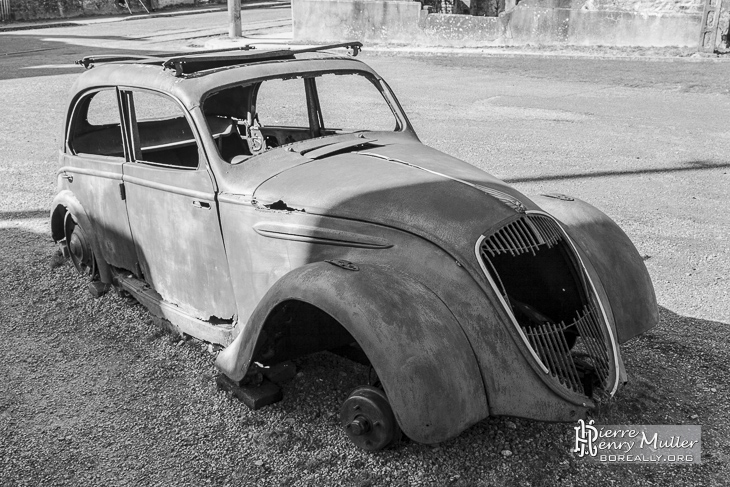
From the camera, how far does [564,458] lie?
128 inches

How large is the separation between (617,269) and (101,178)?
3.17 m

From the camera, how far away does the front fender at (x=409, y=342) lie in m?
2.83

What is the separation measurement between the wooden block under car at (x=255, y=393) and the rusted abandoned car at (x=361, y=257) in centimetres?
16

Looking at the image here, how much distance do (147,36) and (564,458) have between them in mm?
20424

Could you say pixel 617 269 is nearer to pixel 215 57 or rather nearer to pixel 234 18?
pixel 215 57

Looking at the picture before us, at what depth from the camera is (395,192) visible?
139 inches

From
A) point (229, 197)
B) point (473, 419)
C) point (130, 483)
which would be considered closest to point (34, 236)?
point (229, 197)

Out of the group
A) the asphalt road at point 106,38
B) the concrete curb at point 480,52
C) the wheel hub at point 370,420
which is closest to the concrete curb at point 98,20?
the asphalt road at point 106,38

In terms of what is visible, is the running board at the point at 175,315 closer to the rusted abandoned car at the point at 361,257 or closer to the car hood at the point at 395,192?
the rusted abandoned car at the point at 361,257

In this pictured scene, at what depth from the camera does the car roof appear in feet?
13.1

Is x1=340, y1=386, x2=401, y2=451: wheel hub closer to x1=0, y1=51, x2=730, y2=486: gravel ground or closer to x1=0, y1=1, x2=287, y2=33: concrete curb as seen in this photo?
x1=0, y1=51, x2=730, y2=486: gravel ground

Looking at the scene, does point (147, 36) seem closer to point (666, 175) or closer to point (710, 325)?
point (666, 175)

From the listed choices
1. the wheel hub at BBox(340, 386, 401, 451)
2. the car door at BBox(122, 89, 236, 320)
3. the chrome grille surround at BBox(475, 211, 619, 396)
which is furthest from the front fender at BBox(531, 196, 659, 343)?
the car door at BBox(122, 89, 236, 320)

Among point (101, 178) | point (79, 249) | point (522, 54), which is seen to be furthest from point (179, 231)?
point (522, 54)
